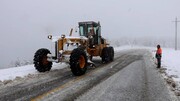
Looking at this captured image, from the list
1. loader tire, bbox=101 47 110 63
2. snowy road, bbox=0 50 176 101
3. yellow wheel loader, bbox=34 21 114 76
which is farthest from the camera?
loader tire, bbox=101 47 110 63

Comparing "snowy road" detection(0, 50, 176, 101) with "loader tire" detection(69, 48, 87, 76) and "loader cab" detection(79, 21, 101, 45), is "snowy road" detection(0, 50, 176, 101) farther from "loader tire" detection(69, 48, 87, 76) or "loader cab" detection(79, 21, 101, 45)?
"loader cab" detection(79, 21, 101, 45)

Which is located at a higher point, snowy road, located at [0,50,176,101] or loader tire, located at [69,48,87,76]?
loader tire, located at [69,48,87,76]

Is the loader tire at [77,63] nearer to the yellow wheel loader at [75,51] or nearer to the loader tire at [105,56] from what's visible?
the yellow wheel loader at [75,51]

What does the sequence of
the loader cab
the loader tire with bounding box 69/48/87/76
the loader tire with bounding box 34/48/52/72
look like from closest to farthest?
the loader tire with bounding box 69/48/87/76 < the loader tire with bounding box 34/48/52/72 < the loader cab

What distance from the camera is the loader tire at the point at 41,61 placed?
490 inches

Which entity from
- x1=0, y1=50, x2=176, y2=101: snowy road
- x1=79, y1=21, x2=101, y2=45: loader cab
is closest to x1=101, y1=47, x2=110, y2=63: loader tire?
x1=79, y1=21, x2=101, y2=45: loader cab

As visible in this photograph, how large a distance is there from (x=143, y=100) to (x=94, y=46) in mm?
9313

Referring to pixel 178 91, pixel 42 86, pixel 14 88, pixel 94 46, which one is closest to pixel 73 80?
pixel 42 86

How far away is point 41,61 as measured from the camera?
1267cm

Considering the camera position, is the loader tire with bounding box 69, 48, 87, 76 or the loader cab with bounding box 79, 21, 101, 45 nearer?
the loader tire with bounding box 69, 48, 87, 76

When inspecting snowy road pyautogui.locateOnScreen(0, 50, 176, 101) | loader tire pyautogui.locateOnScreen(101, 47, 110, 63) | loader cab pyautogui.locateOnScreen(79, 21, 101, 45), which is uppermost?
loader cab pyautogui.locateOnScreen(79, 21, 101, 45)

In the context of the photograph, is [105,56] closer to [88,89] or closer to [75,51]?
[75,51]

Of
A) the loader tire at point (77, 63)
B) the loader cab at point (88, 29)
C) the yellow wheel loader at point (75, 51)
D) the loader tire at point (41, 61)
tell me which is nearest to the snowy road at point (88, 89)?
the loader tire at point (77, 63)

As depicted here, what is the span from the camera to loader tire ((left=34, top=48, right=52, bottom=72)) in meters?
12.4
